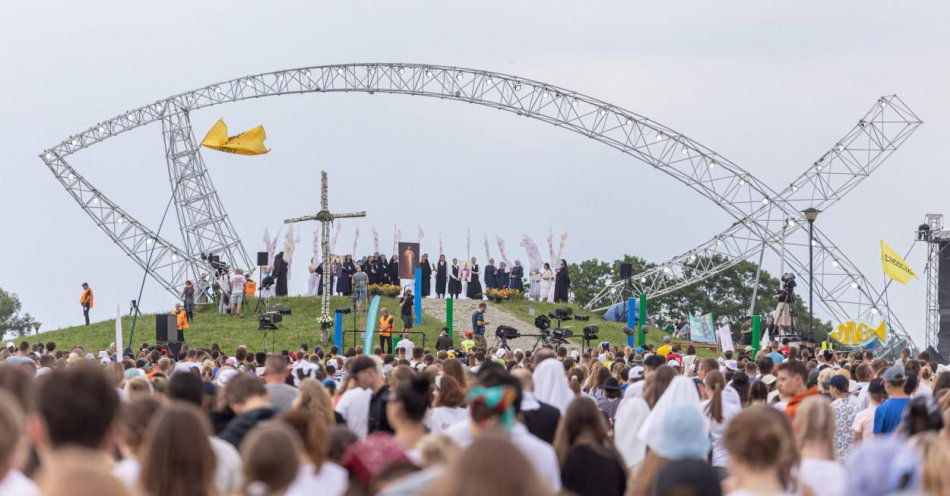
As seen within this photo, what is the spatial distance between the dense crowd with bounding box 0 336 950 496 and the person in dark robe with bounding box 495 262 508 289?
4134 cm

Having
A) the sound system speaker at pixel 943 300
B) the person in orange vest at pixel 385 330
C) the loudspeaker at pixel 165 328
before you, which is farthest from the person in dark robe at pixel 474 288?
the loudspeaker at pixel 165 328

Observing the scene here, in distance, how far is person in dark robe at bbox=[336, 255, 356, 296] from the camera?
51.4m

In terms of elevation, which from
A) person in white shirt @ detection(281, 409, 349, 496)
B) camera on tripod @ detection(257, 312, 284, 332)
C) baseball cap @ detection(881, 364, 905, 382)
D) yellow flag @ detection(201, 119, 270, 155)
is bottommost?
person in white shirt @ detection(281, 409, 349, 496)

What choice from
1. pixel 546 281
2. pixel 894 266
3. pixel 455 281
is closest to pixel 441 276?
pixel 455 281

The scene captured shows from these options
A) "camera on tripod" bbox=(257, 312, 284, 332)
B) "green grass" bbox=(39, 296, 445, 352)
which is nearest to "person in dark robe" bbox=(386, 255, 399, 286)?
"green grass" bbox=(39, 296, 445, 352)

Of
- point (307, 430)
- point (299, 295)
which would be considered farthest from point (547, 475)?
point (299, 295)

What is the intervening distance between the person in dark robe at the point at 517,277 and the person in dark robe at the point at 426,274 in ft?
11.8

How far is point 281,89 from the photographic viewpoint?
53.5 m

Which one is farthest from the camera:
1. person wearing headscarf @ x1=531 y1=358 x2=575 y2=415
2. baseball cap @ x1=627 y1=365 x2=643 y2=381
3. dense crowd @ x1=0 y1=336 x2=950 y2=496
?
baseball cap @ x1=627 y1=365 x2=643 y2=381

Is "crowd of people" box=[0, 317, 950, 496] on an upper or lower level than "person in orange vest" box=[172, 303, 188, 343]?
lower

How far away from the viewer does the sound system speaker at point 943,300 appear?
44.0m

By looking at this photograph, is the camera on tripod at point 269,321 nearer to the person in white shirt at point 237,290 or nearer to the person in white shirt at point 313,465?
the person in white shirt at point 237,290

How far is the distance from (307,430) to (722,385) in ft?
17.8

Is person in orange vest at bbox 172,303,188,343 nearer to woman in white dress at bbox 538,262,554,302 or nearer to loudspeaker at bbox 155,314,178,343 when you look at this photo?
loudspeaker at bbox 155,314,178,343
